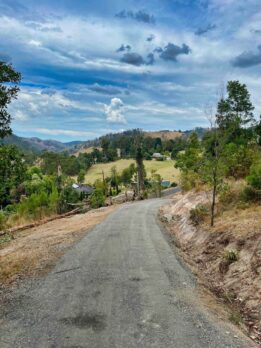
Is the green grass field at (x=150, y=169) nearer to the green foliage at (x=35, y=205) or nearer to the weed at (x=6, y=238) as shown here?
the green foliage at (x=35, y=205)

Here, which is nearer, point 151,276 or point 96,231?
point 151,276

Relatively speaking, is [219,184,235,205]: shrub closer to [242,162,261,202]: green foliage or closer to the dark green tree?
[242,162,261,202]: green foliage

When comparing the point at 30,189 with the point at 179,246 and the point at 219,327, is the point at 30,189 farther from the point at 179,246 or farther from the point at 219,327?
the point at 219,327

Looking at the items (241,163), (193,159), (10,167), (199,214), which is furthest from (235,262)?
(193,159)

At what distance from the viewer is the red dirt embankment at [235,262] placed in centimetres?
1165

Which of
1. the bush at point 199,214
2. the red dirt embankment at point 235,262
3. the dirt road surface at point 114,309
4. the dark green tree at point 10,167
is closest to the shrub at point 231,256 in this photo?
the red dirt embankment at point 235,262

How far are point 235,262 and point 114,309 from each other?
6.12 meters

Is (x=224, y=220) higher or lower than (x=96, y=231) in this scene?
higher

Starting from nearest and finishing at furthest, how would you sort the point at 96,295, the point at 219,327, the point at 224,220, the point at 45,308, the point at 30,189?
the point at 219,327 → the point at 45,308 → the point at 96,295 → the point at 224,220 → the point at 30,189

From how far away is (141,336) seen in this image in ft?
28.6

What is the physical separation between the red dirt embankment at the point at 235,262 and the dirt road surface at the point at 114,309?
1.09 meters

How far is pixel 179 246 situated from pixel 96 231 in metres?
5.74

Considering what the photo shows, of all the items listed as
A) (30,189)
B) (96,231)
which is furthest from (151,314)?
(30,189)

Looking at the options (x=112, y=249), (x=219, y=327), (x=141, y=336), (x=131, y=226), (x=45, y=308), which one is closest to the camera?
(x=141, y=336)
